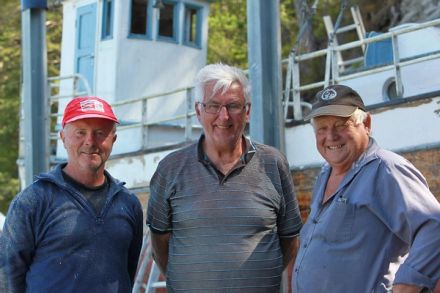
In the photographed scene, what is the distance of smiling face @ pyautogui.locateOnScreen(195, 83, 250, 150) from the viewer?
4.31 m

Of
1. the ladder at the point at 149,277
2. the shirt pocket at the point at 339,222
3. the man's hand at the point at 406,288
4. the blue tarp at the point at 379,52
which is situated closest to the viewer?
the man's hand at the point at 406,288

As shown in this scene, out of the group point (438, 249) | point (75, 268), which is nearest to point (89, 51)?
point (75, 268)

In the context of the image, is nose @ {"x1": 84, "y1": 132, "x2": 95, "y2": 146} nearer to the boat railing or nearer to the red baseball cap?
the red baseball cap

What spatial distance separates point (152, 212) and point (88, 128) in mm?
598

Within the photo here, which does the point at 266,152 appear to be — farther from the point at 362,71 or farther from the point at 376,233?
the point at 362,71

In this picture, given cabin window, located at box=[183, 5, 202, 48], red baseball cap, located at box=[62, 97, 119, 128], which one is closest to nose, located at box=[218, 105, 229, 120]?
red baseball cap, located at box=[62, 97, 119, 128]

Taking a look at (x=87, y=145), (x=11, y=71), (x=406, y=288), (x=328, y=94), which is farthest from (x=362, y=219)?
(x=11, y=71)

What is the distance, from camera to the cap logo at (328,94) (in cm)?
391

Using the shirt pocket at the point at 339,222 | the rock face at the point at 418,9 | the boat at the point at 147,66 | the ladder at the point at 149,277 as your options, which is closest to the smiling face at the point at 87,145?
the shirt pocket at the point at 339,222

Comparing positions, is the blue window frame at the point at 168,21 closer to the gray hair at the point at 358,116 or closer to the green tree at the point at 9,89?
the green tree at the point at 9,89

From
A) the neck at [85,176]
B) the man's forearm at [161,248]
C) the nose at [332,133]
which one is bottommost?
the man's forearm at [161,248]

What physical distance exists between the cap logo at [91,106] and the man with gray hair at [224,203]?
0.46 meters

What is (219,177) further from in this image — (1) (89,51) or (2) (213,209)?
(1) (89,51)

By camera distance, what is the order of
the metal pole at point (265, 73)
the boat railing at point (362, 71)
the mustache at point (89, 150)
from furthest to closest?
the boat railing at point (362, 71), the metal pole at point (265, 73), the mustache at point (89, 150)
